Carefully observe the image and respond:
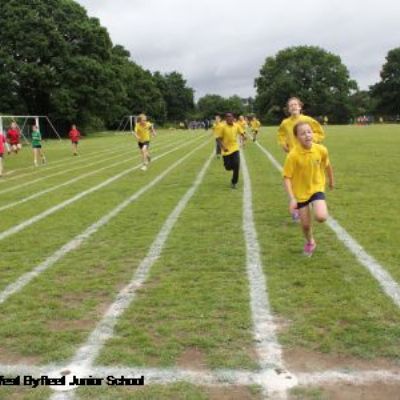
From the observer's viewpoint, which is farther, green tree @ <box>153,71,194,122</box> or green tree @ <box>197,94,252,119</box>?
green tree @ <box>197,94,252,119</box>

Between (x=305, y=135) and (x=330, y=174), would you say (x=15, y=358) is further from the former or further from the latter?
(x=330, y=174)

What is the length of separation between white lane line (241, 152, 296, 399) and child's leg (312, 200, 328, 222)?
832 millimetres

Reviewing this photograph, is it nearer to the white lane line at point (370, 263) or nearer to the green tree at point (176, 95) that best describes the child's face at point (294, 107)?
the white lane line at point (370, 263)

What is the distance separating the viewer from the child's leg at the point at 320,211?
6.80m

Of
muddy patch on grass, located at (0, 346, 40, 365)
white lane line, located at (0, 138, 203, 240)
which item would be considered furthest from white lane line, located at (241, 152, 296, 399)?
white lane line, located at (0, 138, 203, 240)

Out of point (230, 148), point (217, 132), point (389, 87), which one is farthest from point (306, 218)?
point (389, 87)

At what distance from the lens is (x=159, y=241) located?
826cm

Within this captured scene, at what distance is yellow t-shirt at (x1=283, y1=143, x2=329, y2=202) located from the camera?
703 centimetres

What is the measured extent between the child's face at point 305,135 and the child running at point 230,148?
270 inches

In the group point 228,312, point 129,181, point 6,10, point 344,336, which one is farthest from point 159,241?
point 6,10

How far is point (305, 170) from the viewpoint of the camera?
7039 millimetres

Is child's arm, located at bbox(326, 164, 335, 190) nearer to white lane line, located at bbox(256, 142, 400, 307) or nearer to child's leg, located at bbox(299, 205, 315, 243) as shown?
child's leg, located at bbox(299, 205, 315, 243)

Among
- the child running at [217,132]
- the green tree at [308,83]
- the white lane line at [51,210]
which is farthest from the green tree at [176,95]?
the white lane line at [51,210]

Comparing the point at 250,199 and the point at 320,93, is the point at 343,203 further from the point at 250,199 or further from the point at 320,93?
the point at 320,93
